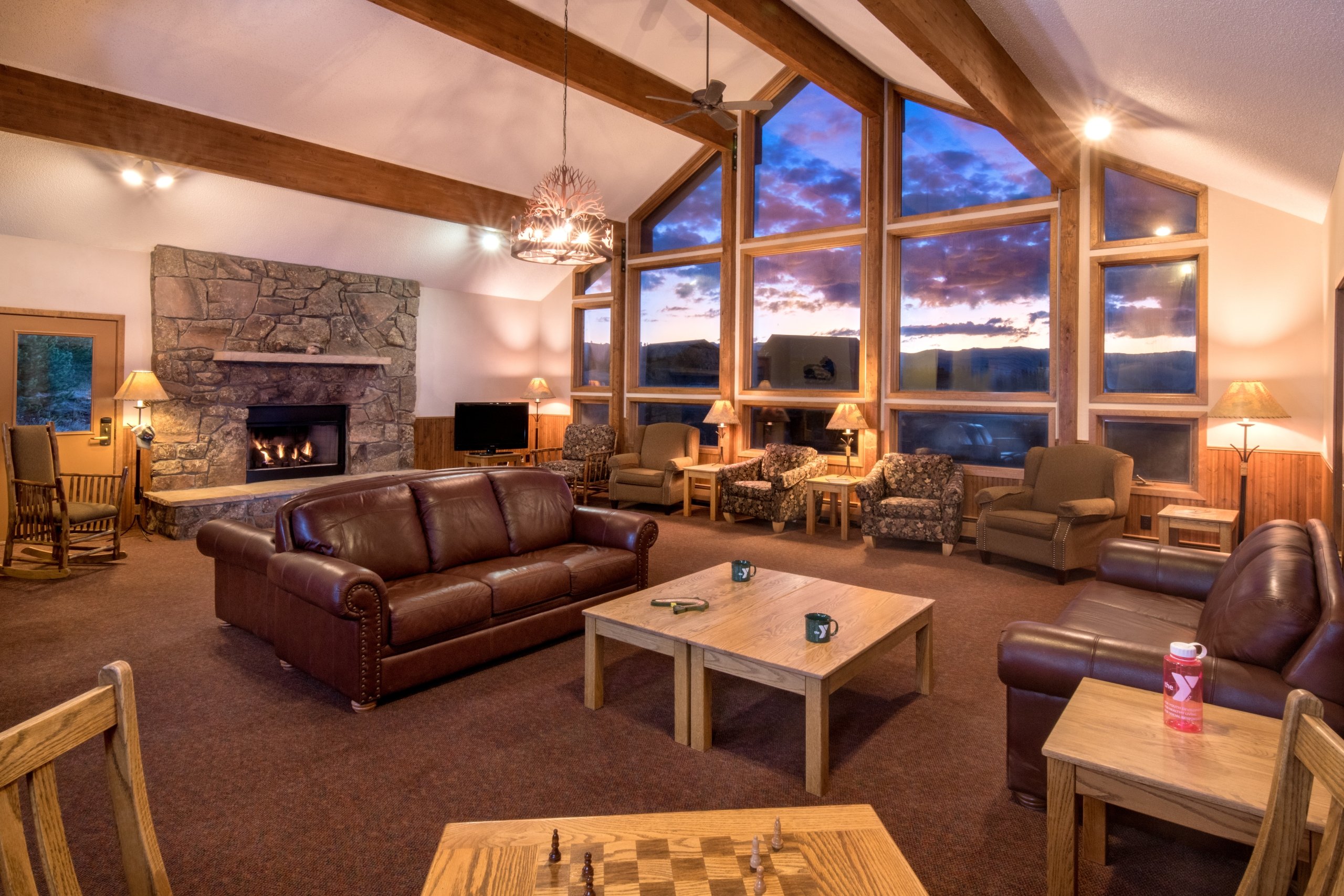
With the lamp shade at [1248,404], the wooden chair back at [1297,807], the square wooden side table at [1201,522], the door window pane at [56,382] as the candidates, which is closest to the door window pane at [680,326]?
the square wooden side table at [1201,522]

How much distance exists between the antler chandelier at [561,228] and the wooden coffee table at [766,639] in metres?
2.37

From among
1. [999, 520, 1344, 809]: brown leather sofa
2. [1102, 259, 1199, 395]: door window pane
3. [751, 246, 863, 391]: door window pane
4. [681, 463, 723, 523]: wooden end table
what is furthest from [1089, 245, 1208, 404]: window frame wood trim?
[681, 463, 723, 523]: wooden end table

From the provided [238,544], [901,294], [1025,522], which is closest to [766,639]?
[238,544]

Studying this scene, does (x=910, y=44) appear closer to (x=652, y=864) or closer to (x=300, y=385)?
(x=652, y=864)

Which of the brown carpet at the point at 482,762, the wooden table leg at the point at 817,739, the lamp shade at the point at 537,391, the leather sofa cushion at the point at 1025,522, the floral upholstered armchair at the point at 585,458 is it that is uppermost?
the lamp shade at the point at 537,391

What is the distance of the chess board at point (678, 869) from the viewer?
1.24 meters

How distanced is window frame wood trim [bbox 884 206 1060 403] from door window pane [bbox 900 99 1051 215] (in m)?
0.19

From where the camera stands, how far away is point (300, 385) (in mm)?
8156

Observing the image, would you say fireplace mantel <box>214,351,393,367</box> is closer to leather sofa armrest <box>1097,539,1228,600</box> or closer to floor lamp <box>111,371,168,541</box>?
floor lamp <box>111,371,168,541</box>

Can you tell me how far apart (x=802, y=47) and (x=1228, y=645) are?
5183 millimetres

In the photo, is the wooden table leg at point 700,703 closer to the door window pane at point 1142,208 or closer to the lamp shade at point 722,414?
the lamp shade at point 722,414

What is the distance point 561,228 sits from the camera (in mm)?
4770

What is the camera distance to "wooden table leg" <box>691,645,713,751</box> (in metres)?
2.84

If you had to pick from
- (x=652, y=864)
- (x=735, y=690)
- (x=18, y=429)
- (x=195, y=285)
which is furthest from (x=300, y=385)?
(x=652, y=864)
